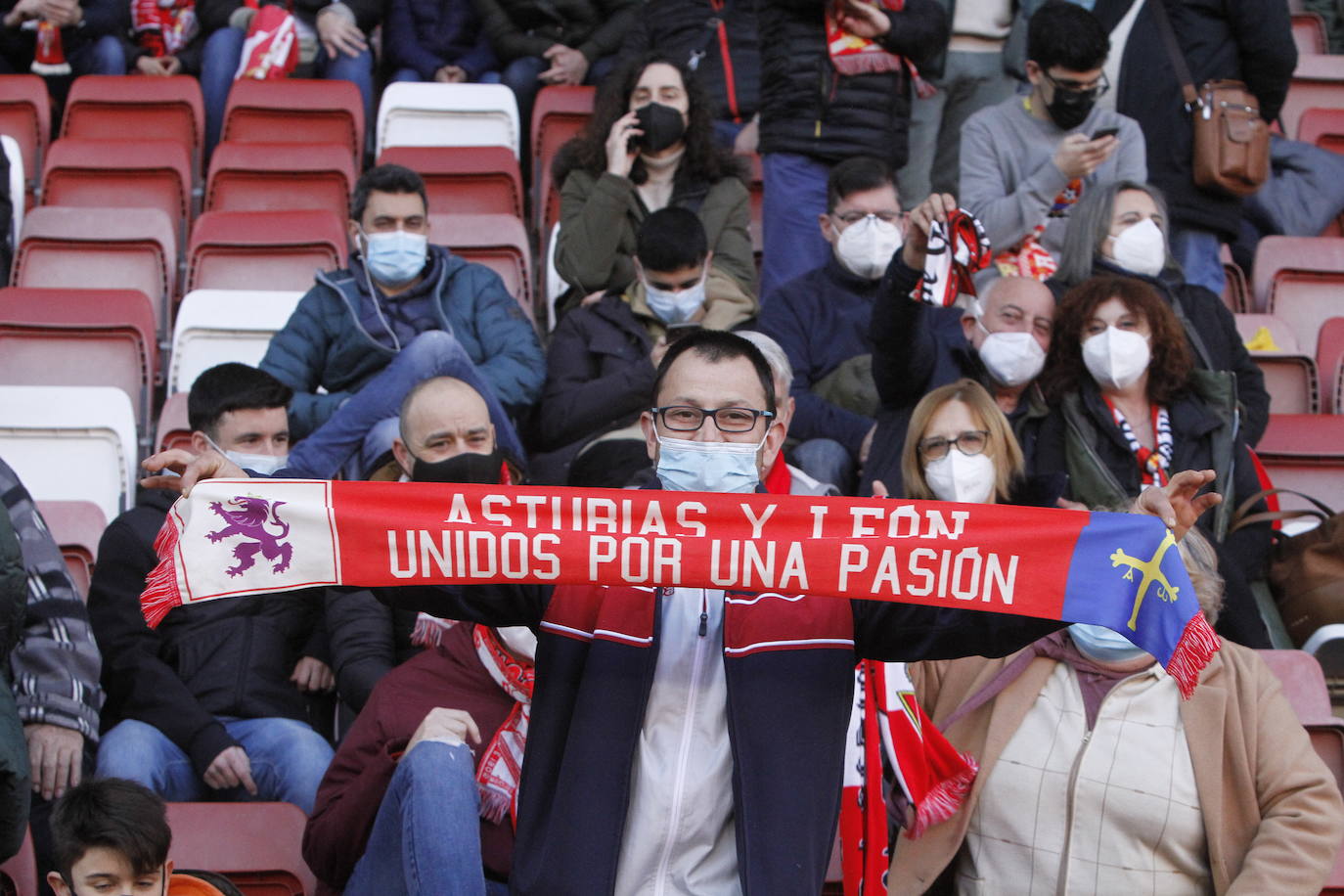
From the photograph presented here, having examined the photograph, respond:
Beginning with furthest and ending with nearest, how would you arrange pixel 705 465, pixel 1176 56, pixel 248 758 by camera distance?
1. pixel 1176 56
2. pixel 248 758
3. pixel 705 465

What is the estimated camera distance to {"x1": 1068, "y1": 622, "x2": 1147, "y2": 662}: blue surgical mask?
3.76 m

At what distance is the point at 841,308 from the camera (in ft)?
18.5

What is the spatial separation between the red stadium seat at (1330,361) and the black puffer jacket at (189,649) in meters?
3.64

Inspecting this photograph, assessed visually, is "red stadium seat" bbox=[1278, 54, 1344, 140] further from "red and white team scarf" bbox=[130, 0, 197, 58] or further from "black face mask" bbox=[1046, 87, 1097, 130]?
"red and white team scarf" bbox=[130, 0, 197, 58]

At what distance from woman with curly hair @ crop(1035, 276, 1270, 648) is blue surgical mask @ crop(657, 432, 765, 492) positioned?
2.21m

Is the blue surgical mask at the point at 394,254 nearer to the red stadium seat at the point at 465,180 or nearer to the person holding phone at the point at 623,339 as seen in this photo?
the person holding phone at the point at 623,339

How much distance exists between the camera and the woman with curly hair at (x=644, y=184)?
19.5ft

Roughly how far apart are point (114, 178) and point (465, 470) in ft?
10.5

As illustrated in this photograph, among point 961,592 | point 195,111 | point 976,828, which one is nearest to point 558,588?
point 961,592

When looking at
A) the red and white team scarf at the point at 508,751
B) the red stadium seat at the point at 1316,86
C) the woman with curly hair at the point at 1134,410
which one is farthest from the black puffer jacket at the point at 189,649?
the red stadium seat at the point at 1316,86

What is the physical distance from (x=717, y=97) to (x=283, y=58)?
1940mm

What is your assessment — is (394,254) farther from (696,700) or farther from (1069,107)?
(696,700)

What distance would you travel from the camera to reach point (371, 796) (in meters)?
3.51

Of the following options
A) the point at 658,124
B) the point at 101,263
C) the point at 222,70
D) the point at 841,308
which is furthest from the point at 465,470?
the point at 222,70
